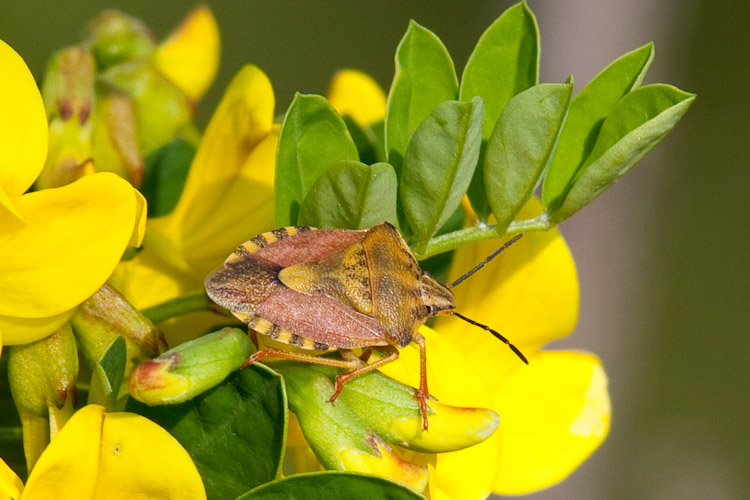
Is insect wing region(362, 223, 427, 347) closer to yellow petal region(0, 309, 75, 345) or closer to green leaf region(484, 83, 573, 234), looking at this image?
green leaf region(484, 83, 573, 234)

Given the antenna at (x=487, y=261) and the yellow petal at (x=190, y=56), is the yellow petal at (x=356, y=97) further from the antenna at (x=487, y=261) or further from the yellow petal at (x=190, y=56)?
the antenna at (x=487, y=261)

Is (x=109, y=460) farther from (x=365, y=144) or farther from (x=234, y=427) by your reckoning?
(x=365, y=144)

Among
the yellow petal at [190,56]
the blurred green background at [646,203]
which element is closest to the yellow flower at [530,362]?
the yellow petal at [190,56]

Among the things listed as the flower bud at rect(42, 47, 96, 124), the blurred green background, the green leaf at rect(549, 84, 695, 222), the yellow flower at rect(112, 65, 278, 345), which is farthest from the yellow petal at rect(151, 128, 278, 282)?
the blurred green background

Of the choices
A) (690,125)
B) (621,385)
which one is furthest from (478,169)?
(690,125)

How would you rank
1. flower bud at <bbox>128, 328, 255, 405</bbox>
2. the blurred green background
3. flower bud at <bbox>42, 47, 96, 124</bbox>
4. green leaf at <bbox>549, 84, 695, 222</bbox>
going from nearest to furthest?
flower bud at <bbox>128, 328, 255, 405</bbox> < green leaf at <bbox>549, 84, 695, 222</bbox> < flower bud at <bbox>42, 47, 96, 124</bbox> < the blurred green background

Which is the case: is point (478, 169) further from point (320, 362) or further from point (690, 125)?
point (690, 125)
